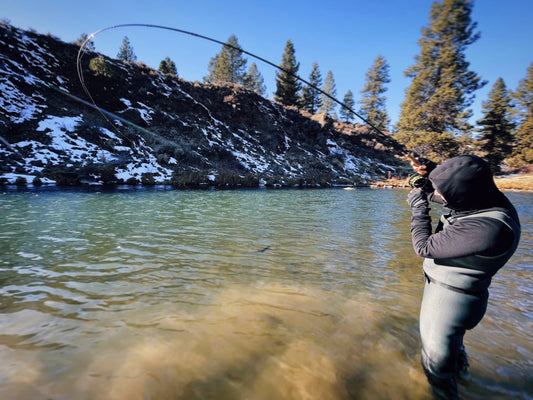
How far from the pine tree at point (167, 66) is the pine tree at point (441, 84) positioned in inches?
1934

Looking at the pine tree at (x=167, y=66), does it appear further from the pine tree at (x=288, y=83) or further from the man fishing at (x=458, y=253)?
the man fishing at (x=458, y=253)

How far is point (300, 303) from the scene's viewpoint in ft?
13.0

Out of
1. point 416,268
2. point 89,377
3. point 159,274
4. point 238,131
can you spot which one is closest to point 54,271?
point 159,274

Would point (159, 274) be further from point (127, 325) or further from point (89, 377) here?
point (89, 377)

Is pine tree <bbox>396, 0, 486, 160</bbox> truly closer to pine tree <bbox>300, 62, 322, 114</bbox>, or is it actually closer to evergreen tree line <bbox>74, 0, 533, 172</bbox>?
evergreen tree line <bbox>74, 0, 533, 172</bbox>

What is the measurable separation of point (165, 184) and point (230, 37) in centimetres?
5177

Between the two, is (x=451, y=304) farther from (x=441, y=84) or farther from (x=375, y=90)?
(x=375, y=90)

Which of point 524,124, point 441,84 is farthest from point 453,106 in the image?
point 524,124

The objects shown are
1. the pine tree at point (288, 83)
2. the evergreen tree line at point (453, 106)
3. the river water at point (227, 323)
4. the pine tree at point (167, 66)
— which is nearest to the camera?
the river water at point (227, 323)

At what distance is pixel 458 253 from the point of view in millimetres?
1904

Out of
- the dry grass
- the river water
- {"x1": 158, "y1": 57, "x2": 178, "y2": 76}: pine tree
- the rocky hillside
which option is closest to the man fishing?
the river water

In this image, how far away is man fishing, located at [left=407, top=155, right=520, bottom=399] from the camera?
1.83 m

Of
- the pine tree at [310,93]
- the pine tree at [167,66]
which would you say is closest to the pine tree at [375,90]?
the pine tree at [310,93]

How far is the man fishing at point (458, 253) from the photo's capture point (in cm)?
183
